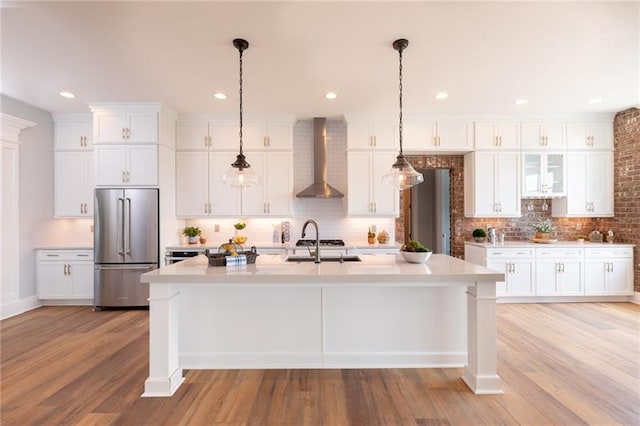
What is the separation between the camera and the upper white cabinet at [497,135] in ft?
18.1

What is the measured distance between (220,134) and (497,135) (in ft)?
14.9

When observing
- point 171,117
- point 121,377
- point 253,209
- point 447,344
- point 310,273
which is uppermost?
point 171,117

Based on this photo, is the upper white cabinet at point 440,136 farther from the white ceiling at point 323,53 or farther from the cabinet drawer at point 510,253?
the cabinet drawer at point 510,253

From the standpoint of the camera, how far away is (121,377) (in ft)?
9.60

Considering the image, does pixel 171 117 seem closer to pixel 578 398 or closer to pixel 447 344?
pixel 447 344

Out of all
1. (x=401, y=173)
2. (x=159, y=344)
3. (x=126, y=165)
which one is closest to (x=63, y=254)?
(x=126, y=165)

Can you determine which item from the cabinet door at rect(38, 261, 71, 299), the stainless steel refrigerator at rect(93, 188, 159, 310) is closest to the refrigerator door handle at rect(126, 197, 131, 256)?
the stainless steel refrigerator at rect(93, 188, 159, 310)

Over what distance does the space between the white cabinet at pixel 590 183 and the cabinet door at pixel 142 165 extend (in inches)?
259

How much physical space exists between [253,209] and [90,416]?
3.56m

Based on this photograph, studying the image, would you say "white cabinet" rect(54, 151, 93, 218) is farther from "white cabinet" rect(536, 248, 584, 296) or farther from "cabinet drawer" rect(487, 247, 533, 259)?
"white cabinet" rect(536, 248, 584, 296)

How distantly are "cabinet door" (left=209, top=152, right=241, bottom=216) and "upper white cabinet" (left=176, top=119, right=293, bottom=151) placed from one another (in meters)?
0.16

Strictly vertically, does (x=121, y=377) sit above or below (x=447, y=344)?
below

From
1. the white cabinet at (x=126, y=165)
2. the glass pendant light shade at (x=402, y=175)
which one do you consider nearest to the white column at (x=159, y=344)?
the glass pendant light shade at (x=402, y=175)

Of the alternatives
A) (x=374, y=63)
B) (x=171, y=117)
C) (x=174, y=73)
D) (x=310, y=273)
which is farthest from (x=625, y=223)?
(x=171, y=117)
